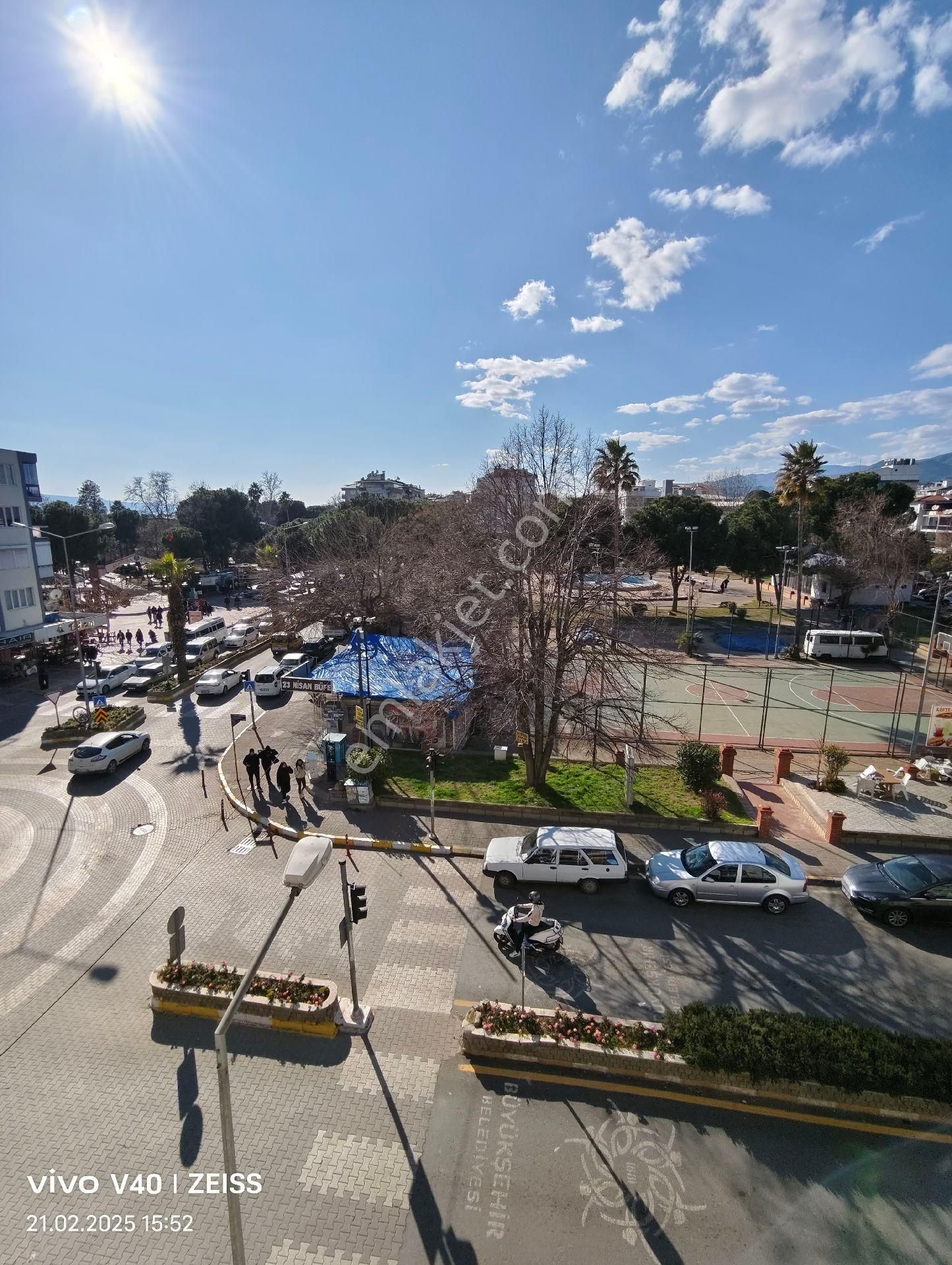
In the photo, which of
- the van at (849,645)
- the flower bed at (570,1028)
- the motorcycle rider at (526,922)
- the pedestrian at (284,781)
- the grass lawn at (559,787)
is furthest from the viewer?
the van at (849,645)

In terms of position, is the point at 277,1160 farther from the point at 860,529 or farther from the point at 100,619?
the point at 860,529

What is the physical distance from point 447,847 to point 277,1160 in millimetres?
7424

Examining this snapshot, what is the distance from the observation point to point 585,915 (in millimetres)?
12266

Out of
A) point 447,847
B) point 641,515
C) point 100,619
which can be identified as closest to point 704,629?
point 641,515

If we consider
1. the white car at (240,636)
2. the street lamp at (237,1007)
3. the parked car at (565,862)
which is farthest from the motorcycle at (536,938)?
the white car at (240,636)

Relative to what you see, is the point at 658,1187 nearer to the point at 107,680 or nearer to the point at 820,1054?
the point at 820,1054

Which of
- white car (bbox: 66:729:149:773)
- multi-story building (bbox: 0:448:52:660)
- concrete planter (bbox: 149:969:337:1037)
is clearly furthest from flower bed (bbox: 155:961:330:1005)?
multi-story building (bbox: 0:448:52:660)

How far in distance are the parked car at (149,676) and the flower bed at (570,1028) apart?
2482 centimetres

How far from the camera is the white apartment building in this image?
1254 inches

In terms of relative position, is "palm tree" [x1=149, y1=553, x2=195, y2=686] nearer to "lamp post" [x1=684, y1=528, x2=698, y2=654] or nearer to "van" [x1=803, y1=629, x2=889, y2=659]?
"lamp post" [x1=684, y1=528, x2=698, y2=654]

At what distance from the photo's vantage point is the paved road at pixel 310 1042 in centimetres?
688

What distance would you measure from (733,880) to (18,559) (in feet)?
124

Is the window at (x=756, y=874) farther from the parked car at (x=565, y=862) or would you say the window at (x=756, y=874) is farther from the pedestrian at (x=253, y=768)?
the pedestrian at (x=253, y=768)

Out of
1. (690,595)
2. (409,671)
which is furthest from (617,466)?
(409,671)
